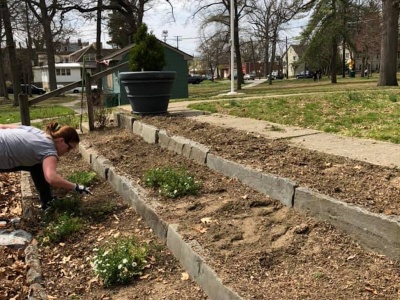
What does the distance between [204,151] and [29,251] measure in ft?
6.31

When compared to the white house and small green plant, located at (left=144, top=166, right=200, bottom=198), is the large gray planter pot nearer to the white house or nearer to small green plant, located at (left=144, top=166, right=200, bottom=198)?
small green plant, located at (left=144, top=166, right=200, bottom=198)

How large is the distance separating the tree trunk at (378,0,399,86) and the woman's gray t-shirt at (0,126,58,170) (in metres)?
17.8

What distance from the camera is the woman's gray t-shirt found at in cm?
388

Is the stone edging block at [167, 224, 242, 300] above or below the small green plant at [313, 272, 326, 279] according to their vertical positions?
below

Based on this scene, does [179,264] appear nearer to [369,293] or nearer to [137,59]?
[369,293]

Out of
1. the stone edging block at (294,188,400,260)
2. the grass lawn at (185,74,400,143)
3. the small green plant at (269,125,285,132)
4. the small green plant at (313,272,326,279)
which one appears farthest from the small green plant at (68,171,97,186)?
the small green plant at (313,272,326,279)

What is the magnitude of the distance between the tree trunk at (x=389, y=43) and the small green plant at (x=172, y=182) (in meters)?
17.1

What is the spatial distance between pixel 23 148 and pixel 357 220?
9.58ft

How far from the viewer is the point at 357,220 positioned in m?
2.46

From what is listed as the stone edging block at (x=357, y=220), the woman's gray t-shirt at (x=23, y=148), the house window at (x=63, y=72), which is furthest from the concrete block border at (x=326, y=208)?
the house window at (x=63, y=72)

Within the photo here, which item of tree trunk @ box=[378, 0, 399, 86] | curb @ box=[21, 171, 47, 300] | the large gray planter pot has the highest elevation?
tree trunk @ box=[378, 0, 399, 86]

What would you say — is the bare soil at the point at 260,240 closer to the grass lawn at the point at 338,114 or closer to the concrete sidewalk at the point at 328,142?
the concrete sidewalk at the point at 328,142

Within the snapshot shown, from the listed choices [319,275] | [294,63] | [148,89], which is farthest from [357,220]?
[294,63]

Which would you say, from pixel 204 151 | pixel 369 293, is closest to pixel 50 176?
pixel 204 151
